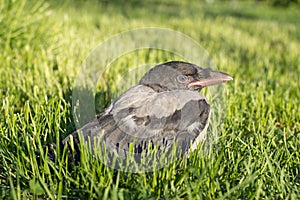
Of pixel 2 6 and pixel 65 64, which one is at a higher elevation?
pixel 2 6

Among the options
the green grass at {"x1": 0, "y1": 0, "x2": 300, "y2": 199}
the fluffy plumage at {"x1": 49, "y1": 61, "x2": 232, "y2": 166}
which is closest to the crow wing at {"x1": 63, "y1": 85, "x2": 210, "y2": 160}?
the fluffy plumage at {"x1": 49, "y1": 61, "x2": 232, "y2": 166}

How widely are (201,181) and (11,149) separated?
126 centimetres

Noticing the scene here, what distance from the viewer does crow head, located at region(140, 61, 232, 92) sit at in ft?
8.63

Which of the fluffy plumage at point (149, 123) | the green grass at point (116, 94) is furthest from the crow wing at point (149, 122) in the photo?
the green grass at point (116, 94)

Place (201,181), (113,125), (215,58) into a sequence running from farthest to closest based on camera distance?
(215,58) < (113,125) < (201,181)

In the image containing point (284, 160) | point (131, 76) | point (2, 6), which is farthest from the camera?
point (2, 6)

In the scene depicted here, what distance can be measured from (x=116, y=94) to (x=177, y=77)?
44.3 inches

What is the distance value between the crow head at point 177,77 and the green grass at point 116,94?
1.32 feet

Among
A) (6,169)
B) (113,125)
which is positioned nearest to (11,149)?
(6,169)

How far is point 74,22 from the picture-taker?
285 inches

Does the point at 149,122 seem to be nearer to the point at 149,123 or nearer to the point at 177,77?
the point at 149,123

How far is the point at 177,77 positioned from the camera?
→ 2.66 m

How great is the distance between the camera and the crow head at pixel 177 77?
8.63 feet

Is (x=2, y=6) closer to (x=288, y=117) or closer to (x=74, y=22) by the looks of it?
(x=74, y=22)
